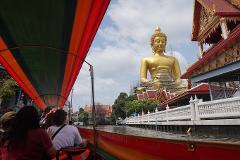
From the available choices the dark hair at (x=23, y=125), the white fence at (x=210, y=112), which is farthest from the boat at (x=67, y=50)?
the white fence at (x=210, y=112)

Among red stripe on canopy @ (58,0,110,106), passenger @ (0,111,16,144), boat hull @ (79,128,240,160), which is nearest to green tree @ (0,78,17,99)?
red stripe on canopy @ (58,0,110,106)

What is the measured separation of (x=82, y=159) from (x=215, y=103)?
8528 mm

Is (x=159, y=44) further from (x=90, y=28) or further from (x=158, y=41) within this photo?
(x=90, y=28)

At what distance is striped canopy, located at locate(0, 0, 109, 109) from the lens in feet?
15.8

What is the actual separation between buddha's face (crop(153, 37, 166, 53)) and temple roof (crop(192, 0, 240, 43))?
27.8m

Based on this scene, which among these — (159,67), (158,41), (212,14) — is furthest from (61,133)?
(158,41)

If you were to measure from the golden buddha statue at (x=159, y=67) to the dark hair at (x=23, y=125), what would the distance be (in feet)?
151

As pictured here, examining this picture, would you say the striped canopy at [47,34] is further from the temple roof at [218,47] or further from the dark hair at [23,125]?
the temple roof at [218,47]

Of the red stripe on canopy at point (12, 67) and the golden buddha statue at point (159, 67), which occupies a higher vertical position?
the golden buddha statue at point (159, 67)

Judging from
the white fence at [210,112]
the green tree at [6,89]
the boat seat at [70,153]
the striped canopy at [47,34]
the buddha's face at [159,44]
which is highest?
the buddha's face at [159,44]

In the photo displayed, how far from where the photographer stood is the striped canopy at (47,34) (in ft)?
15.8

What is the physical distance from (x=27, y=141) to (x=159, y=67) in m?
47.5

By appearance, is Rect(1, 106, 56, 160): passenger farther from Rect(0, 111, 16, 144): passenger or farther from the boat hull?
the boat hull

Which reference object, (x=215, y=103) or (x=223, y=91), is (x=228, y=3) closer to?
(x=223, y=91)
